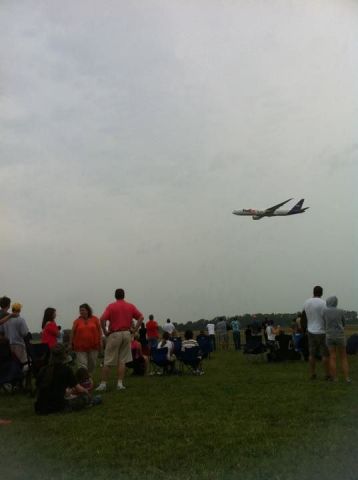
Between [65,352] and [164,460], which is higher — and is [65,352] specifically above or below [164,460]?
above

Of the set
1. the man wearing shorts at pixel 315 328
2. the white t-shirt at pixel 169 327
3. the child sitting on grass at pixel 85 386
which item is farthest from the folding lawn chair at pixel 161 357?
the white t-shirt at pixel 169 327

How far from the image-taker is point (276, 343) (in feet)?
59.3

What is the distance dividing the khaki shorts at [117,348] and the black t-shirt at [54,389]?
7.16 feet

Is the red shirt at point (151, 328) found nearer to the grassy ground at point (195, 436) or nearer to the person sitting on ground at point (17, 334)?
the person sitting on ground at point (17, 334)

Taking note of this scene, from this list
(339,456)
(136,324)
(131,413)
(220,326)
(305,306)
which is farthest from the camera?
(220,326)

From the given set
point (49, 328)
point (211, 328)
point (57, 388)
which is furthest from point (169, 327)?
point (57, 388)

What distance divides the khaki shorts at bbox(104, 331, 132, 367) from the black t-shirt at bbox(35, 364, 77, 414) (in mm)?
2183

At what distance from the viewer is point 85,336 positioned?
10.7 meters

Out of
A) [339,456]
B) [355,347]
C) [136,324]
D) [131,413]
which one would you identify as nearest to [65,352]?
[131,413]

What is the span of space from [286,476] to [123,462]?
148 centimetres

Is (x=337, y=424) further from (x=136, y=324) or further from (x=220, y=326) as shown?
(x=220, y=326)

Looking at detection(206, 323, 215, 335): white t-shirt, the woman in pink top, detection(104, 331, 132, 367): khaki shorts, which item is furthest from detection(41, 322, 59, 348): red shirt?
detection(206, 323, 215, 335): white t-shirt

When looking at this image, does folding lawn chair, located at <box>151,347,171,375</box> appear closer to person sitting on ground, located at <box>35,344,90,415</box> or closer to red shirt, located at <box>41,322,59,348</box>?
red shirt, located at <box>41,322,59,348</box>

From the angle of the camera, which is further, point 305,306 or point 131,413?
point 305,306
